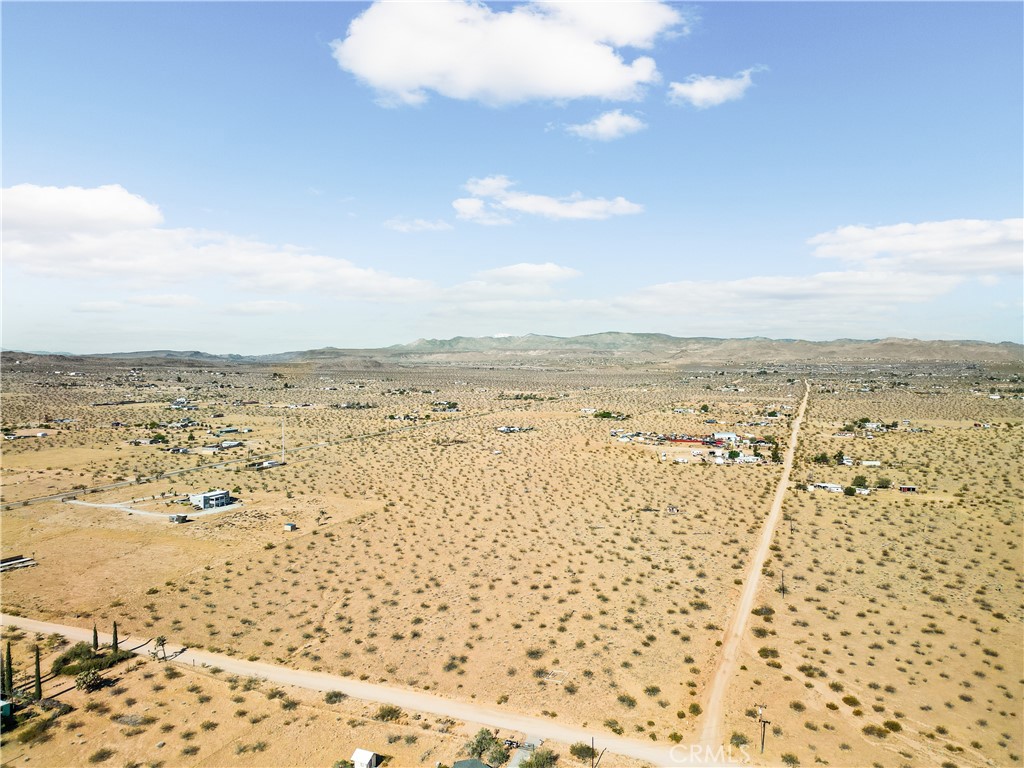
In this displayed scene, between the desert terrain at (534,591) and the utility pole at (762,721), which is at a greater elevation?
the desert terrain at (534,591)

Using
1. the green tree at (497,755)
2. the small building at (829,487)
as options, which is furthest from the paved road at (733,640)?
the green tree at (497,755)

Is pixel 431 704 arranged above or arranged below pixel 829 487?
below

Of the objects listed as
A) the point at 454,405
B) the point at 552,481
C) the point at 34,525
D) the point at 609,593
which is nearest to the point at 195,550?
the point at 34,525

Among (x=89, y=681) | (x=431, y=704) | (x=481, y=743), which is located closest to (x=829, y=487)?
(x=431, y=704)

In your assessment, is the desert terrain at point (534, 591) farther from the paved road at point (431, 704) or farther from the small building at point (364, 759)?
the small building at point (364, 759)

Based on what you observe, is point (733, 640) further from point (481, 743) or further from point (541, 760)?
point (481, 743)

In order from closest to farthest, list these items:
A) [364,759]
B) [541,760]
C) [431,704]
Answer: [364,759], [541,760], [431,704]
